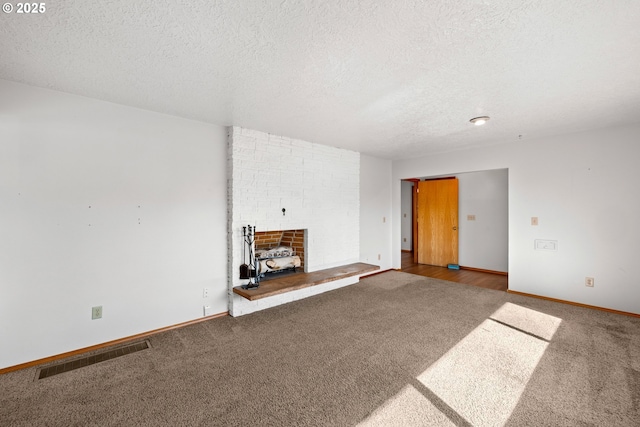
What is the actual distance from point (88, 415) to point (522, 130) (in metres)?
4.99

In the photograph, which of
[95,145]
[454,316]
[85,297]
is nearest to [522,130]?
[454,316]

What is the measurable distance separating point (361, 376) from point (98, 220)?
106 inches

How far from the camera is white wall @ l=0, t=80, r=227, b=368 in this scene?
2201mm

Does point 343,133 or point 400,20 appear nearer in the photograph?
point 400,20

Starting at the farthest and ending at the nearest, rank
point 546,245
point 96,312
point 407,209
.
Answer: point 407,209 < point 546,245 < point 96,312

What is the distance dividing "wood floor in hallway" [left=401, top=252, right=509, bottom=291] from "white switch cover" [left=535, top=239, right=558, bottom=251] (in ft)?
2.82

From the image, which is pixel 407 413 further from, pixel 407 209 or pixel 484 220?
pixel 407 209

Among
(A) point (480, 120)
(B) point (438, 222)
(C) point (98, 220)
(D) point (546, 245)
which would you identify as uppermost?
(A) point (480, 120)

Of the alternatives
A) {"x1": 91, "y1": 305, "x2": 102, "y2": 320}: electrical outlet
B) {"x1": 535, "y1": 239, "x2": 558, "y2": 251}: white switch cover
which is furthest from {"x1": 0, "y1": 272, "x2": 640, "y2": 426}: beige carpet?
{"x1": 535, "y1": 239, "x2": 558, "y2": 251}: white switch cover

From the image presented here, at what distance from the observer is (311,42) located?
1645 mm

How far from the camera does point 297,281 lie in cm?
352

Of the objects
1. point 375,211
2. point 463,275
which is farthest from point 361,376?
point 463,275

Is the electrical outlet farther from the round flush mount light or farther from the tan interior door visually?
the tan interior door

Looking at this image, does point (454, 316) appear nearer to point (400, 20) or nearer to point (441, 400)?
point (441, 400)
